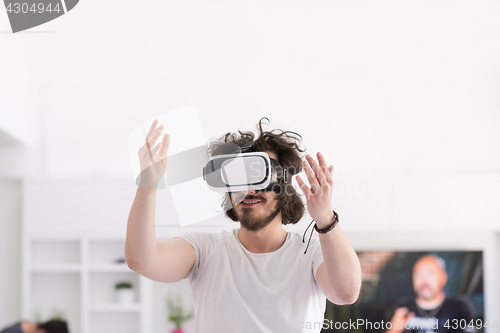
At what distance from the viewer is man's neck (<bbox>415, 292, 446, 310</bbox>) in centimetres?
254

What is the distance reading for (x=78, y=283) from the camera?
2.48 m

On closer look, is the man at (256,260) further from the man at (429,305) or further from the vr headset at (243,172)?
the man at (429,305)

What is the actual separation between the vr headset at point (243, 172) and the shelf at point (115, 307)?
1.53 m

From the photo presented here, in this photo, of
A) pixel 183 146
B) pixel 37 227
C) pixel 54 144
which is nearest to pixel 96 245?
pixel 37 227

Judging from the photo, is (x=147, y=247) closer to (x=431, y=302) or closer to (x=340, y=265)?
(x=340, y=265)

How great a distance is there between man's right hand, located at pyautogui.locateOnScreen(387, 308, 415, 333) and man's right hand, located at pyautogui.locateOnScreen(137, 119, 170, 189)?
6.81ft

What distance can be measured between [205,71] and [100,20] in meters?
0.70

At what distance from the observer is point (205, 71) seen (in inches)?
105

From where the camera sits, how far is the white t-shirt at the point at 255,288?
1.02 m

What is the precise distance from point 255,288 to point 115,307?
1.60 meters

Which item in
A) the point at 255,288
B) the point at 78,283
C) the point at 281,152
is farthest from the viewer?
the point at 78,283

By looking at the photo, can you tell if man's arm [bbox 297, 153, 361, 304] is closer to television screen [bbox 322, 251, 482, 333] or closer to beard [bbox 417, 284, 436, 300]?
television screen [bbox 322, 251, 482, 333]

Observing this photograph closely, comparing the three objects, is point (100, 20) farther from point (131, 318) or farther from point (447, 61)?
point (447, 61)

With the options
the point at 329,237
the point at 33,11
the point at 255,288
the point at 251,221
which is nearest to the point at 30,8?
the point at 33,11
